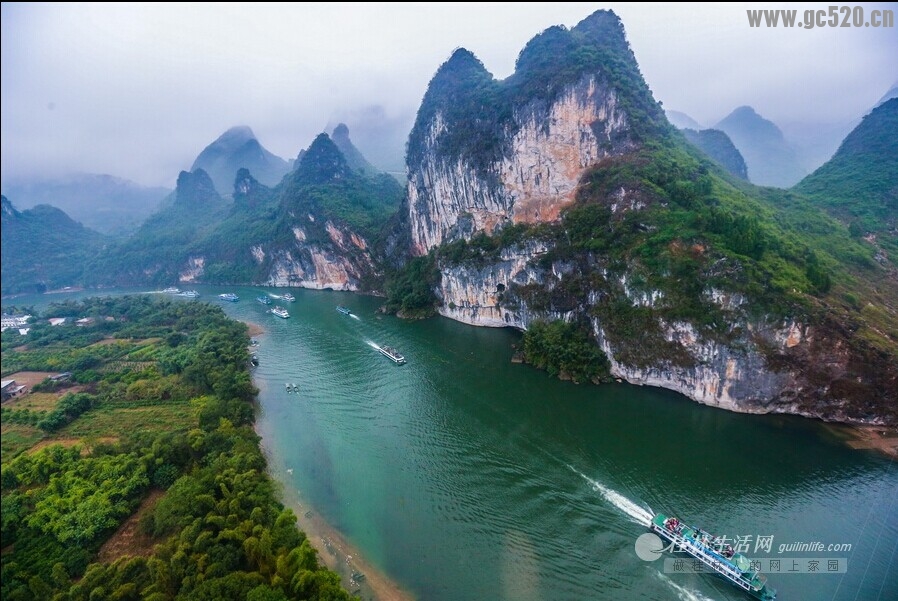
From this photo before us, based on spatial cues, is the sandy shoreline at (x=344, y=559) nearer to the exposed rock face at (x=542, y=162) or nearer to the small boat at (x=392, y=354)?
the small boat at (x=392, y=354)

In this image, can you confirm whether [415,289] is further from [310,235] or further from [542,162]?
[310,235]

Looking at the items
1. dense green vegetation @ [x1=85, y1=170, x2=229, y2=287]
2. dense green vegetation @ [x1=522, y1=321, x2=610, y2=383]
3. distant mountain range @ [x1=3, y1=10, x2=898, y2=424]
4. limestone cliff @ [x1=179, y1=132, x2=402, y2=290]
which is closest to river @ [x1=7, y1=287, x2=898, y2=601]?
dense green vegetation @ [x1=522, y1=321, x2=610, y2=383]

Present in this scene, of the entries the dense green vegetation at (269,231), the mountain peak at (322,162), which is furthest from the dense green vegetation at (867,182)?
the mountain peak at (322,162)

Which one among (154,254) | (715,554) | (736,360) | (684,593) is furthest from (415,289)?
(154,254)

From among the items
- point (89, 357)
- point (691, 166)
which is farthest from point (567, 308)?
point (89, 357)

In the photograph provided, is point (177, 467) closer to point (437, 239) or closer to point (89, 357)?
point (89, 357)

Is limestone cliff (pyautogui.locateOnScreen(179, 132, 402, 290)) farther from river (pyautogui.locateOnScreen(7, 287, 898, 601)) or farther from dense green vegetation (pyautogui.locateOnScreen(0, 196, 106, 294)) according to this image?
river (pyautogui.locateOnScreen(7, 287, 898, 601))
